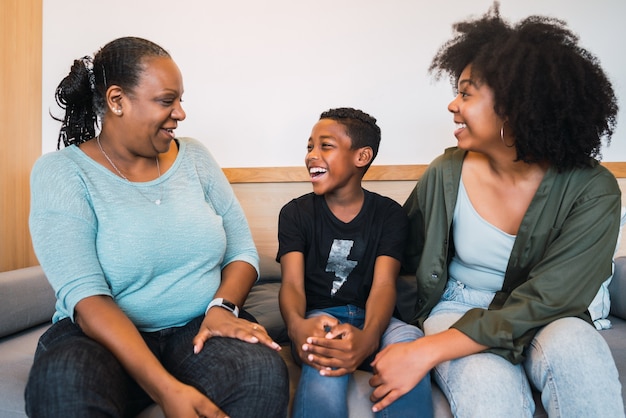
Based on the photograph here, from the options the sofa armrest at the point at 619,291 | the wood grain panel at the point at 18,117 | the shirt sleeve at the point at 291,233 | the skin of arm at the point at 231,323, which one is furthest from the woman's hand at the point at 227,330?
the wood grain panel at the point at 18,117

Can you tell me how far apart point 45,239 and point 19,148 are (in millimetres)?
1244

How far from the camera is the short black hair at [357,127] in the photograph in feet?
5.20

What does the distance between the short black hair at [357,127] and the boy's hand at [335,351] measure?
2.03 feet

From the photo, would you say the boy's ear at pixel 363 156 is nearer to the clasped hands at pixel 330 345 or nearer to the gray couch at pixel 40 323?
the gray couch at pixel 40 323

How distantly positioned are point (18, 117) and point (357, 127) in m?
1.37

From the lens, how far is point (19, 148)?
210 cm

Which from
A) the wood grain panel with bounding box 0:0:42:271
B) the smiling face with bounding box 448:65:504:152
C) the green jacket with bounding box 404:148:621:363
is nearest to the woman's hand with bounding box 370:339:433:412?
the green jacket with bounding box 404:148:621:363

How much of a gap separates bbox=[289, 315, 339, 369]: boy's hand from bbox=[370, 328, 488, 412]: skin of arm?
131mm

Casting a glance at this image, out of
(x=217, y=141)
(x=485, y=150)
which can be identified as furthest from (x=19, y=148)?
(x=485, y=150)

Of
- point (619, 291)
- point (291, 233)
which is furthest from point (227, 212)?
point (619, 291)

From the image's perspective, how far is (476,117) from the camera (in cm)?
129

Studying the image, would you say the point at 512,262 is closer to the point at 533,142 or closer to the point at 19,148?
the point at 533,142

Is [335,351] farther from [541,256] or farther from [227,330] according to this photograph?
[541,256]

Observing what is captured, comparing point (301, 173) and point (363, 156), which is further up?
point (363, 156)
